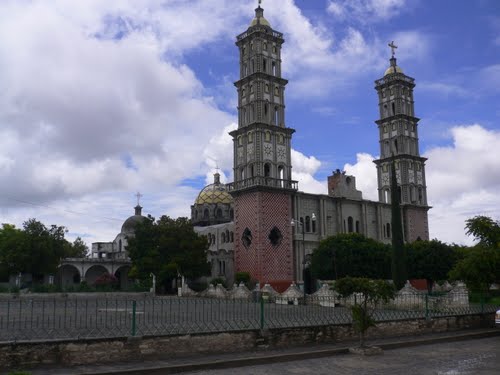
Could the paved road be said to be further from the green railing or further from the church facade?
the church facade

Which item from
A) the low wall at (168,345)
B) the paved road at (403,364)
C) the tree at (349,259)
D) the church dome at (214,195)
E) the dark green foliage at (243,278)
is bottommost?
the paved road at (403,364)

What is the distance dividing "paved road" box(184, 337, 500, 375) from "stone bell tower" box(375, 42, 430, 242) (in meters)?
45.2

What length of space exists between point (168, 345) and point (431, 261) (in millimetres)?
39959

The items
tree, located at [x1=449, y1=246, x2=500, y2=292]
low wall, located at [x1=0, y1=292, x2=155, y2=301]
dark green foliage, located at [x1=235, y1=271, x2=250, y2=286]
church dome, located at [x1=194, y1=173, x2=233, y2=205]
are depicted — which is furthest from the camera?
church dome, located at [x1=194, y1=173, x2=233, y2=205]

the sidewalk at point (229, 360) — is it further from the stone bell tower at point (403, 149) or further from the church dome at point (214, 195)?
the church dome at point (214, 195)

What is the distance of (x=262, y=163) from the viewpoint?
4778 centimetres

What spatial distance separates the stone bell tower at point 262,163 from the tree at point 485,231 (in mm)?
26718

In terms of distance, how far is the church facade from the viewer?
46625mm

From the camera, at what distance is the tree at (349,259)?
44.9 metres

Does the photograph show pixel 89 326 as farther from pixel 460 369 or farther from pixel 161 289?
pixel 161 289

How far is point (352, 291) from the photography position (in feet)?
52.2

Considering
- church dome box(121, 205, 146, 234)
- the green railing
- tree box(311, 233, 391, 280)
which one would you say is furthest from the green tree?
the green railing

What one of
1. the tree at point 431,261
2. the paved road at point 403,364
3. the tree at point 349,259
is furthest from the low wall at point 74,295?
the paved road at point 403,364

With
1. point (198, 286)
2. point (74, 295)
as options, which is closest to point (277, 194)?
point (198, 286)
